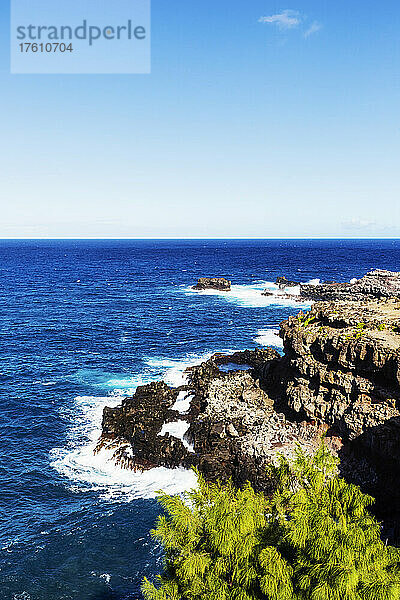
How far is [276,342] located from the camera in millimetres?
77125

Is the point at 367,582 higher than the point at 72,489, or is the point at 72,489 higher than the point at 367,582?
the point at 367,582

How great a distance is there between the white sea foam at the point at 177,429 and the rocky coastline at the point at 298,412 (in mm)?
139

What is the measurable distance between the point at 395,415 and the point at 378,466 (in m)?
4.46

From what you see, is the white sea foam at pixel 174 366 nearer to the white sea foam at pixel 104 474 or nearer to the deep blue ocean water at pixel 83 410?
the deep blue ocean water at pixel 83 410

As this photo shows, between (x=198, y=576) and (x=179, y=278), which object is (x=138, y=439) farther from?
(x=179, y=278)

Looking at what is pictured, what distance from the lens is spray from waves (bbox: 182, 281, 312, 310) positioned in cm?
11150

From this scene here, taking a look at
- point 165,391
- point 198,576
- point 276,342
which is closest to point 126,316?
point 276,342

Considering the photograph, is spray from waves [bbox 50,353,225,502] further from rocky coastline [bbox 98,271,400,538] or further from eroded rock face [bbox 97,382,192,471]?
rocky coastline [bbox 98,271,400,538]

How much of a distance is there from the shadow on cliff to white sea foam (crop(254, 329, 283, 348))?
3826 centimetres

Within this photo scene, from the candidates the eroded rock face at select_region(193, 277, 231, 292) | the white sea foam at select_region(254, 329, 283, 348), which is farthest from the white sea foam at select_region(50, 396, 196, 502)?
the eroded rock face at select_region(193, 277, 231, 292)

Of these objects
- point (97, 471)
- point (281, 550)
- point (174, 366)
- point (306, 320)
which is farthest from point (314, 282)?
point (281, 550)

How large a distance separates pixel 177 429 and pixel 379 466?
2029 centimetres

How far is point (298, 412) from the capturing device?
4200 cm

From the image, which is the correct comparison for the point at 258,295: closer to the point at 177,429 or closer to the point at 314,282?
the point at 314,282
